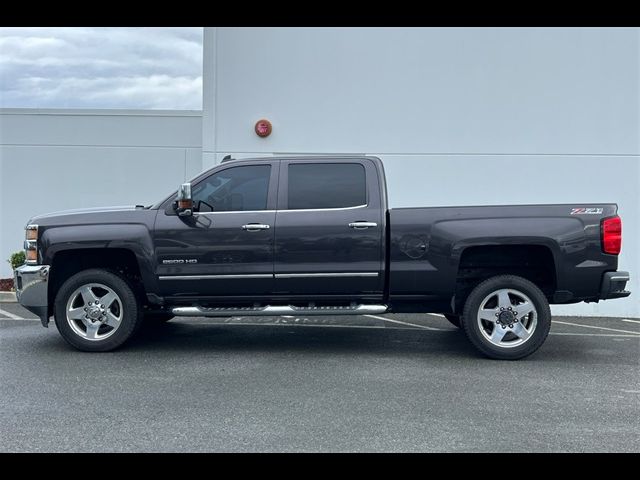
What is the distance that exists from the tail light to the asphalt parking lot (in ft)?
3.94

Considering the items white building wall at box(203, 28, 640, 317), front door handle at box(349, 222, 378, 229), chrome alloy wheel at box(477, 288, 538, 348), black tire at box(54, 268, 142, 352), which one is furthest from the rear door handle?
white building wall at box(203, 28, 640, 317)

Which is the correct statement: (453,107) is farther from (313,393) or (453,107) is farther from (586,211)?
(313,393)

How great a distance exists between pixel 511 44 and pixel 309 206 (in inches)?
219

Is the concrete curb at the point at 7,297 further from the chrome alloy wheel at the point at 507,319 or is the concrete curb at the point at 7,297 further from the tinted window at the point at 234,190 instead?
the chrome alloy wheel at the point at 507,319

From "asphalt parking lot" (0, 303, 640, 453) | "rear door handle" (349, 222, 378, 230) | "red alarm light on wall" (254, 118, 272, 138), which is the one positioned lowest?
"asphalt parking lot" (0, 303, 640, 453)

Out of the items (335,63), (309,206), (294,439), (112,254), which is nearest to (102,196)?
(335,63)

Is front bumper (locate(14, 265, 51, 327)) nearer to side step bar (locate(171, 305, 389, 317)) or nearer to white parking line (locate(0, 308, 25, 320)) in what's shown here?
side step bar (locate(171, 305, 389, 317))

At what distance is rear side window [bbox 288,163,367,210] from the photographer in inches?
281

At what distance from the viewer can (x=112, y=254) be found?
7.26 metres

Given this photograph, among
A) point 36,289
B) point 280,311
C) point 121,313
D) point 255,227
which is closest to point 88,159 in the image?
point 36,289

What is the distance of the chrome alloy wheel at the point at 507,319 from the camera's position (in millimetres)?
6883

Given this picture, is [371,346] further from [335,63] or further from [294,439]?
[335,63]

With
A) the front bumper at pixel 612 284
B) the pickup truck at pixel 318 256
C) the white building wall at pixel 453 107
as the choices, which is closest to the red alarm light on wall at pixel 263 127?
the white building wall at pixel 453 107

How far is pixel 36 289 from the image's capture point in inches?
278
